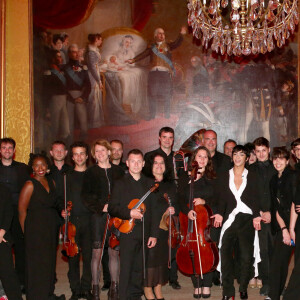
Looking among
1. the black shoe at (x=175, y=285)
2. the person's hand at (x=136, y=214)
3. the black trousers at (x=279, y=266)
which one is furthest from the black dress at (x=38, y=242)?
the black trousers at (x=279, y=266)

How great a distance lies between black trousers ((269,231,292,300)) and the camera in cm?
468

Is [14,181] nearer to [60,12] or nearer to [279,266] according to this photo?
[279,266]

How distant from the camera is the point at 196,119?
350 inches

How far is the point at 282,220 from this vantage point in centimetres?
476

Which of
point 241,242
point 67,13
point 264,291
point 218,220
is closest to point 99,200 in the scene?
point 218,220

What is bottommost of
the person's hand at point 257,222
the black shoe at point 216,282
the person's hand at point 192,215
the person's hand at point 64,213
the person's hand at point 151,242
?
the black shoe at point 216,282

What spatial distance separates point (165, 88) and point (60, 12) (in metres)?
2.35

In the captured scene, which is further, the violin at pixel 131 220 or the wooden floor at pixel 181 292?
the wooden floor at pixel 181 292

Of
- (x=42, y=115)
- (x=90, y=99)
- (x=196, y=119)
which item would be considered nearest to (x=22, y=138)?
(x=42, y=115)

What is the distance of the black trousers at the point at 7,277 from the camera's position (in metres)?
4.55

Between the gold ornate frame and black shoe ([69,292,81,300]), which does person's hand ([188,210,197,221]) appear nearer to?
black shoe ([69,292,81,300])

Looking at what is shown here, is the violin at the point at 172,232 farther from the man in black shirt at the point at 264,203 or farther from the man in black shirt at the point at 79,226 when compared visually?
the man in black shirt at the point at 264,203

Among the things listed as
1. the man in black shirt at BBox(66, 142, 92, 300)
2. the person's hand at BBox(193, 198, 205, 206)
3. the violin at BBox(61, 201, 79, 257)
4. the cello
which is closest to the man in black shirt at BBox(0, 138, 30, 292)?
the man in black shirt at BBox(66, 142, 92, 300)

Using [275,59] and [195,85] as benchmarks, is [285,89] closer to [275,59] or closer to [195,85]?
[275,59]
